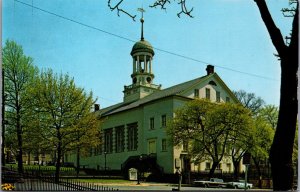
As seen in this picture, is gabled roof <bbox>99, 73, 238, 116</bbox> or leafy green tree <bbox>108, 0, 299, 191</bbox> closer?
leafy green tree <bbox>108, 0, 299, 191</bbox>

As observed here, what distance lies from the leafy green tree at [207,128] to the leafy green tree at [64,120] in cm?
491

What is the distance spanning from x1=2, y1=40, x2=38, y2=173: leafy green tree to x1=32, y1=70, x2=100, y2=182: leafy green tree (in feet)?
3.06

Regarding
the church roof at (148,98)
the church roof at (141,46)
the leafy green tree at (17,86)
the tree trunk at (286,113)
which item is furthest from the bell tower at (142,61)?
the tree trunk at (286,113)

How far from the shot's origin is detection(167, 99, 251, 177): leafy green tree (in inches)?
714

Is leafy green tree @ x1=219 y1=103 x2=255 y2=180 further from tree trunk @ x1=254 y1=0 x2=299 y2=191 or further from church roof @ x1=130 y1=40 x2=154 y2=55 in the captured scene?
tree trunk @ x1=254 y1=0 x2=299 y2=191

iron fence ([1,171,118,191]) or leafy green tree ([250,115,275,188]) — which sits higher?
leafy green tree ([250,115,275,188])

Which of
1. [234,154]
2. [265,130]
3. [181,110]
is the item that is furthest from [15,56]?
[234,154]

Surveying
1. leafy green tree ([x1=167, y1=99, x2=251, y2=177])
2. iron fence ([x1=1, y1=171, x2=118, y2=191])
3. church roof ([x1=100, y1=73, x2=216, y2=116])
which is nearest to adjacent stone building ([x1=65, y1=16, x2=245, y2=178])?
church roof ([x1=100, y1=73, x2=216, y2=116])

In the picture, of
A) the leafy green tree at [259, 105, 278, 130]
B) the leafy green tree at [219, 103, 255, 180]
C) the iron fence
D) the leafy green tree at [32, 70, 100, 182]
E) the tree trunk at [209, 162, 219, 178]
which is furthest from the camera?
the leafy green tree at [219, 103, 255, 180]

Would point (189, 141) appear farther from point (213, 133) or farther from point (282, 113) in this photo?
point (282, 113)

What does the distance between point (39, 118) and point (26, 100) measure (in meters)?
1.41

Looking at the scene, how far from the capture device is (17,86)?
9.91m

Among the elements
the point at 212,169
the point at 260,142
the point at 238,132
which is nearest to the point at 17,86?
the point at 212,169

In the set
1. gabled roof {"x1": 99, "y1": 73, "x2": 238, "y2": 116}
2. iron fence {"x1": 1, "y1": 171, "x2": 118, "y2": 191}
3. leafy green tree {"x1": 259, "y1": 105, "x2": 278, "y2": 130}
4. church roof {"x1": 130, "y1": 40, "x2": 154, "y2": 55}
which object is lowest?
iron fence {"x1": 1, "y1": 171, "x2": 118, "y2": 191}
